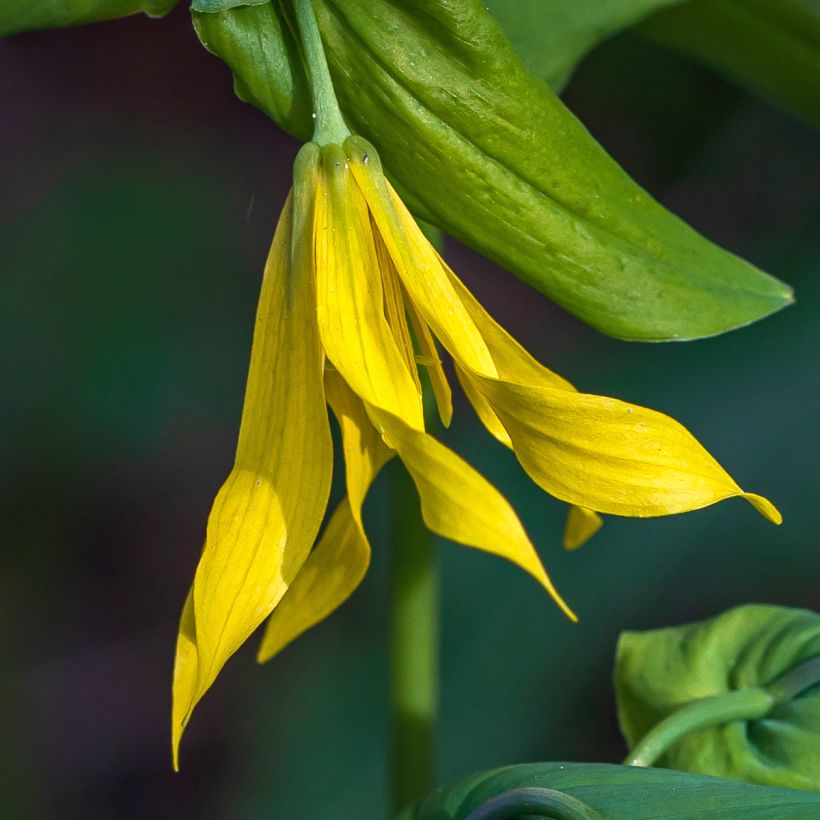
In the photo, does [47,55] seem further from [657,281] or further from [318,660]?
[657,281]

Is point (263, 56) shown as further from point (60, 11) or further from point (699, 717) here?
point (699, 717)

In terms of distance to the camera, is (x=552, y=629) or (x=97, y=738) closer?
(x=552, y=629)

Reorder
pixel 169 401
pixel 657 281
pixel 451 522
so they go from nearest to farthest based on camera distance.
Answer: pixel 451 522, pixel 657 281, pixel 169 401

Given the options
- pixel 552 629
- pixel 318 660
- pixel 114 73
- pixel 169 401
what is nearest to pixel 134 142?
pixel 114 73

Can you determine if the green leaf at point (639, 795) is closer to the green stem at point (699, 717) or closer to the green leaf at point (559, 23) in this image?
the green stem at point (699, 717)

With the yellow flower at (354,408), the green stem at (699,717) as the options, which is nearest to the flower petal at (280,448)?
the yellow flower at (354,408)

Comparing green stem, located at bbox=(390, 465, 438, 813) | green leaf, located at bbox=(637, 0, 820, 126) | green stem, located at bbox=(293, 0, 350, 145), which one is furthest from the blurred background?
green stem, located at bbox=(293, 0, 350, 145)
